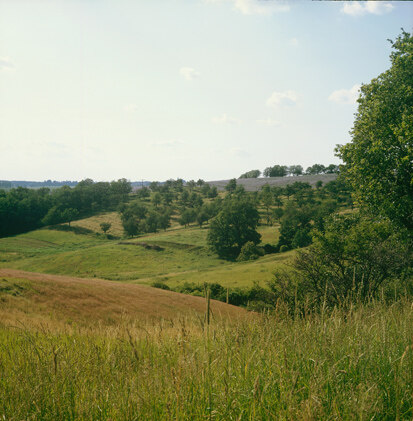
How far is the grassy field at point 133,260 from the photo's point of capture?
58469 millimetres

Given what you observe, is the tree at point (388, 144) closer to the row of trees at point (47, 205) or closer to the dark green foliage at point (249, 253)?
the dark green foliage at point (249, 253)

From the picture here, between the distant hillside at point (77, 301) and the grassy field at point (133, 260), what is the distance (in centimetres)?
2412

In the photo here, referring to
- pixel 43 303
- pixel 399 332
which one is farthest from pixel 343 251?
pixel 399 332

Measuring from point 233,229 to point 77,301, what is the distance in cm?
7022

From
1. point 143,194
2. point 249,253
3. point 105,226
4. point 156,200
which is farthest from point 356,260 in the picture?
point 143,194

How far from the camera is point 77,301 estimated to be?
2161cm

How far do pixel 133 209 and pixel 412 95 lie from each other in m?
112

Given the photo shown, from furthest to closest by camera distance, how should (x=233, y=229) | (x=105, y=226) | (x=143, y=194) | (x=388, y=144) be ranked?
(x=143, y=194)
(x=105, y=226)
(x=233, y=229)
(x=388, y=144)

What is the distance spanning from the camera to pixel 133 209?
12131cm

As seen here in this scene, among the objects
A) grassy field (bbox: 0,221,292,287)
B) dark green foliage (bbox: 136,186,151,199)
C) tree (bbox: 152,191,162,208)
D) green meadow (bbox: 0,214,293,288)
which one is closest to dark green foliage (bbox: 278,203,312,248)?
grassy field (bbox: 0,221,292,287)

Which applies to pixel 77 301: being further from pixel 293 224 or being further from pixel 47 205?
pixel 47 205

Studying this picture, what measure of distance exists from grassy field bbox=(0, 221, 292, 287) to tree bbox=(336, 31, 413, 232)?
104 ft

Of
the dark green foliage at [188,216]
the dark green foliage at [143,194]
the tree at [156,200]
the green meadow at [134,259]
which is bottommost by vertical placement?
the green meadow at [134,259]

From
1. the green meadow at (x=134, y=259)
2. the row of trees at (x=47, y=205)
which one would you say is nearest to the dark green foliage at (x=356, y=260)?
the green meadow at (x=134, y=259)
